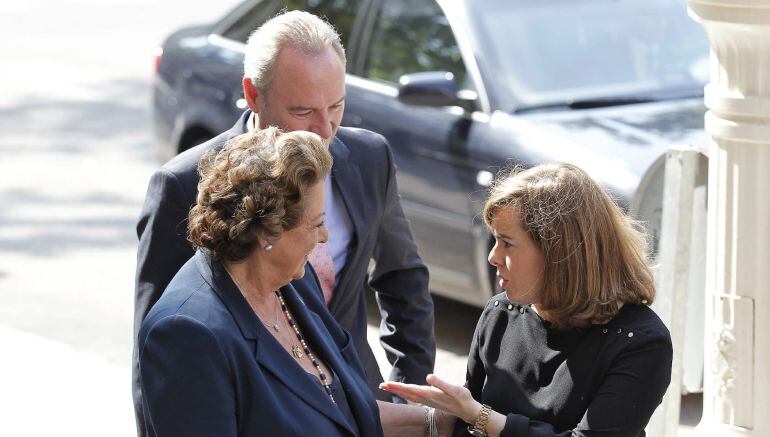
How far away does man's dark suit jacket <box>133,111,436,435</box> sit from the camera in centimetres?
327

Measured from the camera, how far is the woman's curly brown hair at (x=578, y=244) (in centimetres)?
297

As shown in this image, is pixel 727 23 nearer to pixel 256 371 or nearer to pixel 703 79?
pixel 256 371

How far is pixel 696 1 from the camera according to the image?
11.5ft

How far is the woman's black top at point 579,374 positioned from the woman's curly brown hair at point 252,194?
0.69 m

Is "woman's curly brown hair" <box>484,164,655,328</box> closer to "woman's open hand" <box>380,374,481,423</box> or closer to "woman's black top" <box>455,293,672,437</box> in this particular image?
"woman's black top" <box>455,293,672,437</box>

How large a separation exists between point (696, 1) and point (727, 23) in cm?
12

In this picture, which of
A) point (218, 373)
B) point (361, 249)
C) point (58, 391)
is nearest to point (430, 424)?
point (361, 249)

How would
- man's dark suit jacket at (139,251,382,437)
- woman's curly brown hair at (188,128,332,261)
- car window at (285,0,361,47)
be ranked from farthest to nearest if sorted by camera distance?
car window at (285,0,361,47) → woman's curly brown hair at (188,128,332,261) → man's dark suit jacket at (139,251,382,437)

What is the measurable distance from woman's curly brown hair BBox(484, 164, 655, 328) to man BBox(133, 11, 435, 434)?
0.65 meters

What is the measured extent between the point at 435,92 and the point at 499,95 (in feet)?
1.03

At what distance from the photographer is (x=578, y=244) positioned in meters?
2.97

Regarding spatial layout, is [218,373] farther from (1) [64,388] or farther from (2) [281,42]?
Result: (1) [64,388]

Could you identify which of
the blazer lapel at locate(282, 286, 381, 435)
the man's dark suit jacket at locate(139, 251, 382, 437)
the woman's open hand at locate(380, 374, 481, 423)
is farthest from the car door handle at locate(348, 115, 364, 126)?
the man's dark suit jacket at locate(139, 251, 382, 437)

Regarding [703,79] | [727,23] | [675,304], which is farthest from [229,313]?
[703,79]
